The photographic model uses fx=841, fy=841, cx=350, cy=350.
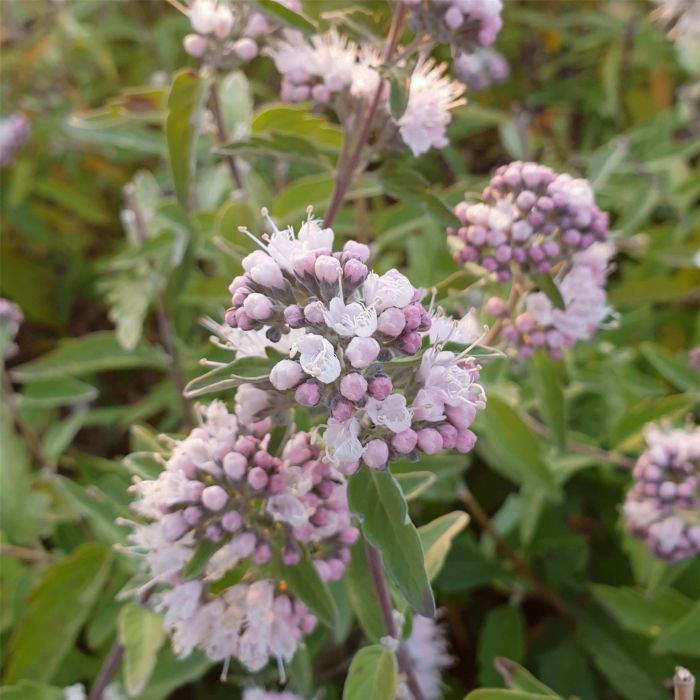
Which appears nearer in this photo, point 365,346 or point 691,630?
point 365,346

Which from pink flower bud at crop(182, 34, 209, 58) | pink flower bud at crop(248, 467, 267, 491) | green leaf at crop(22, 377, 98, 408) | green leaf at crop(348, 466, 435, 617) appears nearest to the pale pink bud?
green leaf at crop(348, 466, 435, 617)

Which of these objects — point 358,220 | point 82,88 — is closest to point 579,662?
point 358,220

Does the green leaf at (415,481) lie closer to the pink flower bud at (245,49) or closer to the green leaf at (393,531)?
the green leaf at (393,531)

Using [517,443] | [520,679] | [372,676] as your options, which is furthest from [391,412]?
[517,443]

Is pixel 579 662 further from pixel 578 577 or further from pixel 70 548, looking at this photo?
pixel 70 548

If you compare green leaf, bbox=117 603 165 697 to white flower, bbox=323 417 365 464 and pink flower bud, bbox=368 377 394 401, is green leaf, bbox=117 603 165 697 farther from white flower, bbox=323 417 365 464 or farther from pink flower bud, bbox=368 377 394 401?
pink flower bud, bbox=368 377 394 401

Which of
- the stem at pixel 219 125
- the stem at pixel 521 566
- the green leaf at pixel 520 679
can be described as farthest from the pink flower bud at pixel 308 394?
the stem at pixel 521 566
